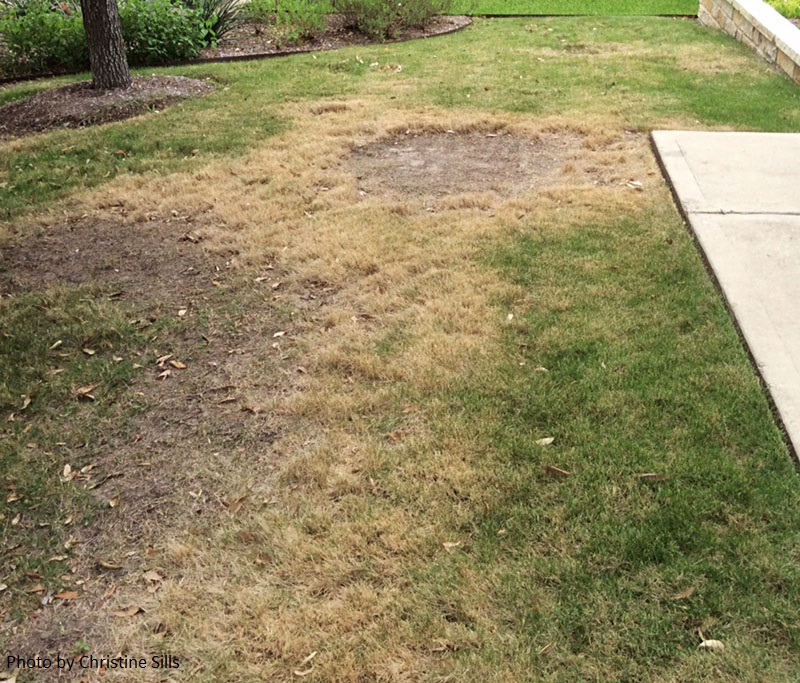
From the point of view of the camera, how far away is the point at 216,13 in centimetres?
951

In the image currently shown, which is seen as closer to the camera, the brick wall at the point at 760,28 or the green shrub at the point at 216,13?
the brick wall at the point at 760,28

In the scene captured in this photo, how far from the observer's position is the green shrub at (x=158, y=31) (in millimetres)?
→ 8297

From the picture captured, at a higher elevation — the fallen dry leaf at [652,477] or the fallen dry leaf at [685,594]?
the fallen dry leaf at [652,477]

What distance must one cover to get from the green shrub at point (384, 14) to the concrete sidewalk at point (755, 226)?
5306 mm

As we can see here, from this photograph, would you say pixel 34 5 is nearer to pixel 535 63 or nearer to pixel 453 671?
pixel 535 63

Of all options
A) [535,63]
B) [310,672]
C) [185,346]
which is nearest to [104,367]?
[185,346]

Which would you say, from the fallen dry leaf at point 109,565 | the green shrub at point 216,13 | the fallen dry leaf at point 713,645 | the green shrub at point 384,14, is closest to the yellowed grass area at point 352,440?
the fallen dry leaf at point 109,565

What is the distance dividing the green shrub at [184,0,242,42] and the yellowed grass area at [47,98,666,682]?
490cm

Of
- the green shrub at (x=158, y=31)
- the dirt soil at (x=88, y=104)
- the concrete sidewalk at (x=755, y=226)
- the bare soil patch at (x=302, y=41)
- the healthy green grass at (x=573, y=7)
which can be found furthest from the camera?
the healthy green grass at (x=573, y=7)

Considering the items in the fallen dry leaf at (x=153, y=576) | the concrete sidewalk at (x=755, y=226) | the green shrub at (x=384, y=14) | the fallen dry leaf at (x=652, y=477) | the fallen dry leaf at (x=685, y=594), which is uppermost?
the green shrub at (x=384, y=14)

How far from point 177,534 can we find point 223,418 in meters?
0.64

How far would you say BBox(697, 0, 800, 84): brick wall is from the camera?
24.4 feet

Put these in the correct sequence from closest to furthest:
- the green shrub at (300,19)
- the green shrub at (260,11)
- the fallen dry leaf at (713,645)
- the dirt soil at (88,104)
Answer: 1. the fallen dry leaf at (713,645)
2. the dirt soil at (88,104)
3. the green shrub at (300,19)
4. the green shrub at (260,11)

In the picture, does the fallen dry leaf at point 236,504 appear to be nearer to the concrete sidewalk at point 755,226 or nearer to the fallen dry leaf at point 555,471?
the fallen dry leaf at point 555,471
